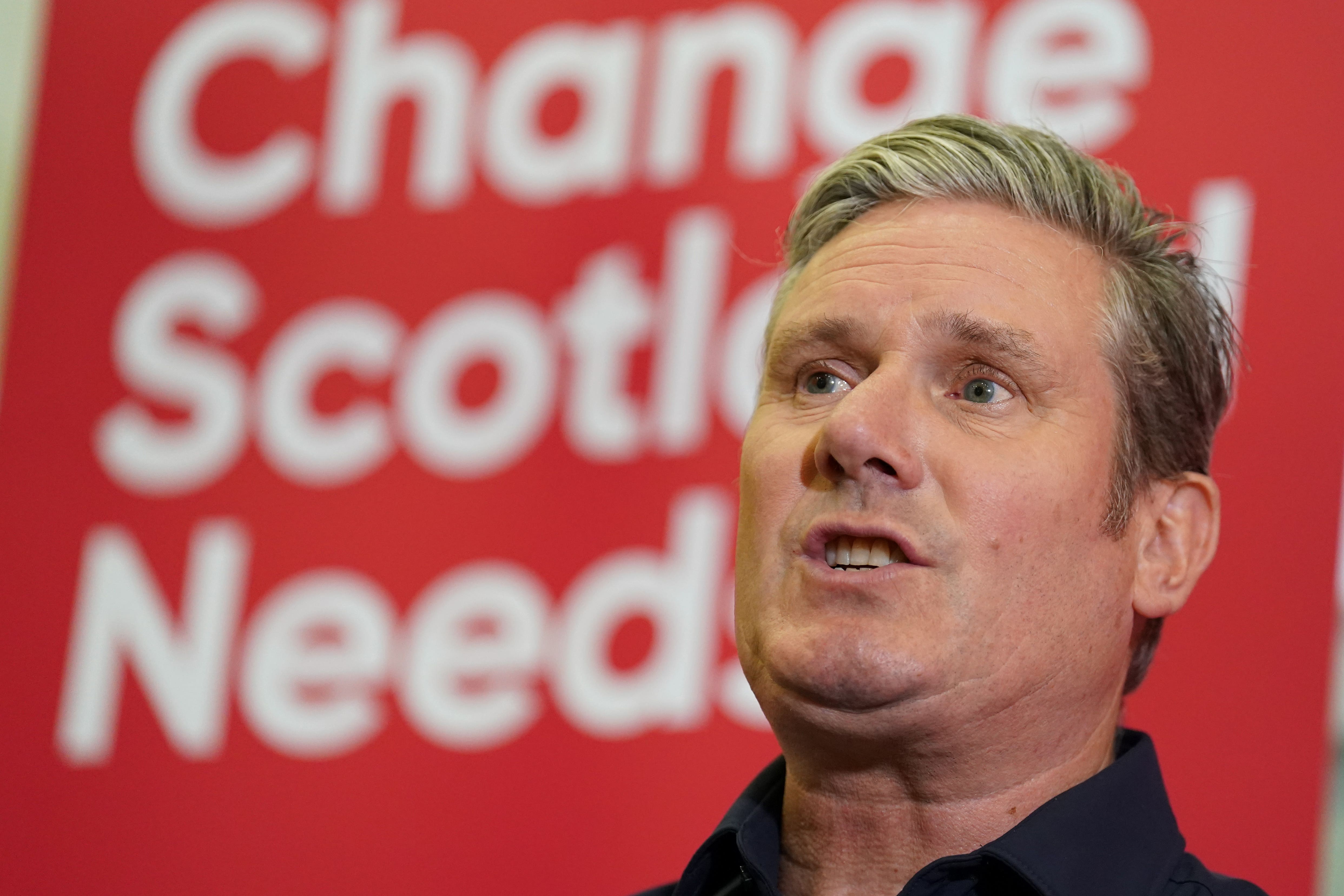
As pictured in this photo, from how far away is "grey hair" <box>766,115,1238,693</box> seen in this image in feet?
5.09

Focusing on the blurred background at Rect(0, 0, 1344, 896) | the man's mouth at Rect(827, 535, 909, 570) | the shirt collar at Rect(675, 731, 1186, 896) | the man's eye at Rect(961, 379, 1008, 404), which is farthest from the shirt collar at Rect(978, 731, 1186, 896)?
the blurred background at Rect(0, 0, 1344, 896)

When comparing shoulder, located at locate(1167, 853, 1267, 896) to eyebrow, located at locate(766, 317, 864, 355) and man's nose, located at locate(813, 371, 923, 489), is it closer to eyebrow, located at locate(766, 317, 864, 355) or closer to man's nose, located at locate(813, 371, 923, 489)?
man's nose, located at locate(813, 371, 923, 489)

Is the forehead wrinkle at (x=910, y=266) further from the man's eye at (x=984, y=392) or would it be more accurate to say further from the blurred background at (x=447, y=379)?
the blurred background at (x=447, y=379)

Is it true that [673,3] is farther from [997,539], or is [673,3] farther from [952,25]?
[997,539]

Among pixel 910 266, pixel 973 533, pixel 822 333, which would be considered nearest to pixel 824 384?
pixel 822 333

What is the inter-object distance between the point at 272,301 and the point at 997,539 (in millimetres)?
2021

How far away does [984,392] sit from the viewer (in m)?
1.49

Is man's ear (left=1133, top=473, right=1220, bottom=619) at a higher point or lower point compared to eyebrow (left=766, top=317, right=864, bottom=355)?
lower

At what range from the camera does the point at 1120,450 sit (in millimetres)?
1525

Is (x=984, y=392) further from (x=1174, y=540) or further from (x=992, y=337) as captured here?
(x=1174, y=540)

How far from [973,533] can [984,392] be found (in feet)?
0.54

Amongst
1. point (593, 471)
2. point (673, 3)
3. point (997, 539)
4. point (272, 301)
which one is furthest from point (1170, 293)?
point (272, 301)

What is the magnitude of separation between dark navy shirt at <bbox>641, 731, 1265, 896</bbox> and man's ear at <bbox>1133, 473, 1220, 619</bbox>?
0.50 feet

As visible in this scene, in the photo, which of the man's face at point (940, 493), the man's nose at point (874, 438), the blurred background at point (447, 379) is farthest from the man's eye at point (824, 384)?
the blurred background at point (447, 379)
